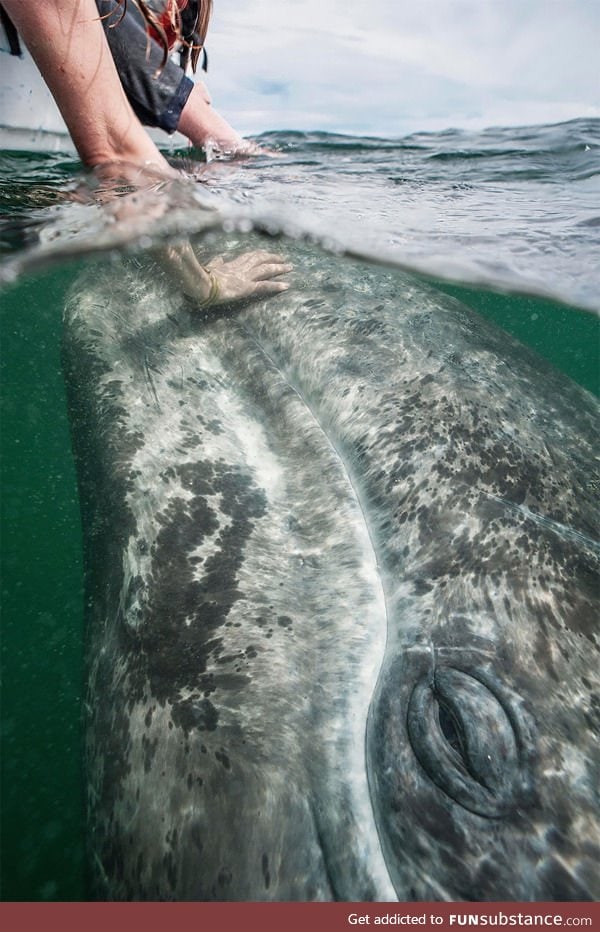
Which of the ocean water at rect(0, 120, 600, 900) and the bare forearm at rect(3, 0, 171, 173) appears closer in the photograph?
the bare forearm at rect(3, 0, 171, 173)

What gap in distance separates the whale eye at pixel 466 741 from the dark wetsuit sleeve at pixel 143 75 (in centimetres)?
511

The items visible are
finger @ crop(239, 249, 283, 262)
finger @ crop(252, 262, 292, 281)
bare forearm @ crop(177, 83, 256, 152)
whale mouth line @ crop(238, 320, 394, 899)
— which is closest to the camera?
whale mouth line @ crop(238, 320, 394, 899)

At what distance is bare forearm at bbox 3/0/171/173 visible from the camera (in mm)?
2855

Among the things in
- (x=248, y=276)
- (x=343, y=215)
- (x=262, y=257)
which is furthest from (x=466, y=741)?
(x=343, y=215)

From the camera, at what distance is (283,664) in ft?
6.91

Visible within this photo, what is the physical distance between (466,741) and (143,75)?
18.8ft

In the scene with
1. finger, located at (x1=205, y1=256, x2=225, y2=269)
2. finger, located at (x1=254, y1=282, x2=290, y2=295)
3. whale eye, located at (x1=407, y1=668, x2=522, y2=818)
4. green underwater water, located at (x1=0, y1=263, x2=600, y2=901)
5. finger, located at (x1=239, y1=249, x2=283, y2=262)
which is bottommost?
→ green underwater water, located at (x1=0, y1=263, x2=600, y2=901)

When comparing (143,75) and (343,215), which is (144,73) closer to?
(143,75)

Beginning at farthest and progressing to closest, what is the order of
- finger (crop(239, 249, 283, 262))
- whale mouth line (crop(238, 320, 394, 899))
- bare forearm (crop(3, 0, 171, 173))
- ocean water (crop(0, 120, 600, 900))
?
ocean water (crop(0, 120, 600, 900)), finger (crop(239, 249, 283, 262)), bare forearm (crop(3, 0, 171, 173)), whale mouth line (crop(238, 320, 394, 899))

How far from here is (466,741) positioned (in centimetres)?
182

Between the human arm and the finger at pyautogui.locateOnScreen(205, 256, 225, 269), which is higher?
→ the human arm

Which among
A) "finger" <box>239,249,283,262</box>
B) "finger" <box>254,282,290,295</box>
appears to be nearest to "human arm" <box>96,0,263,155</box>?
"finger" <box>239,249,283,262</box>

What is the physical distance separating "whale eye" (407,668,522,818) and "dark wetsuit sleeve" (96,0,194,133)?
511 cm

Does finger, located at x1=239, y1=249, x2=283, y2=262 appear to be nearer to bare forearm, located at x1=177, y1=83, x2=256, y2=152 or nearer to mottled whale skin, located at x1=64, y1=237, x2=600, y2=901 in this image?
mottled whale skin, located at x1=64, y1=237, x2=600, y2=901
